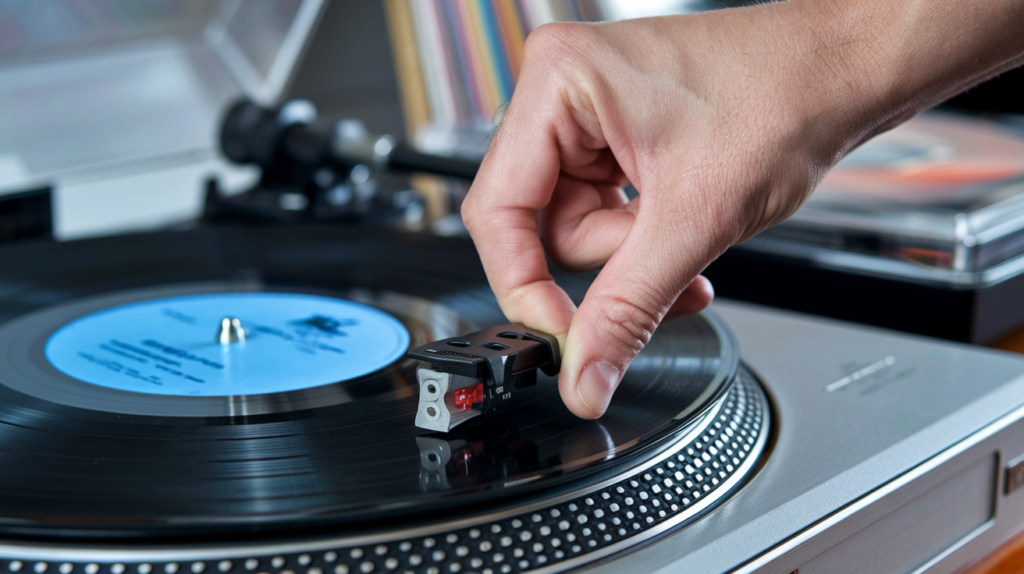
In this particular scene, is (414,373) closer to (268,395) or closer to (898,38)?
(268,395)

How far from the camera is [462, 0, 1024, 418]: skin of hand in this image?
53 cm

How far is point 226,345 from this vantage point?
76 cm

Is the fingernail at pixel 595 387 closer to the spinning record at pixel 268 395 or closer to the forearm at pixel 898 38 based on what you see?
the spinning record at pixel 268 395

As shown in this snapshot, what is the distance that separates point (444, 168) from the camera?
1.13 metres

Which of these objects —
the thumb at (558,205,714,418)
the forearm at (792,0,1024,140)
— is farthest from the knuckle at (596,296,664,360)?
the forearm at (792,0,1024,140)

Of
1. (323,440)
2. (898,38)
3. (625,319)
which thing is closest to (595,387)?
(625,319)

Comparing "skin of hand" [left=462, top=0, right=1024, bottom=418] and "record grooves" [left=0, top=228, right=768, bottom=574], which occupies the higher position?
"skin of hand" [left=462, top=0, right=1024, bottom=418]

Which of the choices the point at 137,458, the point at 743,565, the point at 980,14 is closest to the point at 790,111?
the point at 980,14

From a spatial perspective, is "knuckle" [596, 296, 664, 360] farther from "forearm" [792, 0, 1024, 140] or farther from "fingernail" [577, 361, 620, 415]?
"forearm" [792, 0, 1024, 140]

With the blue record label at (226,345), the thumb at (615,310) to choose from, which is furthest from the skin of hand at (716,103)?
the blue record label at (226,345)

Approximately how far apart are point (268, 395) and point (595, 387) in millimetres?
243

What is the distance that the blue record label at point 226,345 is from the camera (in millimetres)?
686

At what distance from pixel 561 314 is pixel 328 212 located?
2.39ft

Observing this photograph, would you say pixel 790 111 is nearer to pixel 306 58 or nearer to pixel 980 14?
pixel 980 14
